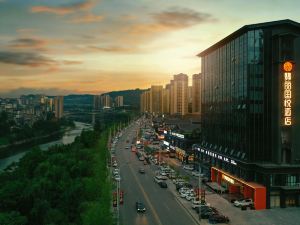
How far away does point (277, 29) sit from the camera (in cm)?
2688

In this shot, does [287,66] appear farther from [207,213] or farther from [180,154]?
[180,154]

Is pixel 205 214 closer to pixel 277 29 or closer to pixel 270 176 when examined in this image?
pixel 270 176

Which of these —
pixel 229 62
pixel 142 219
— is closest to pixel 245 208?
pixel 142 219

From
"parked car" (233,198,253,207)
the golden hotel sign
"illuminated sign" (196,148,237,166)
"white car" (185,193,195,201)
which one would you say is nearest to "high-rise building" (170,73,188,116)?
"illuminated sign" (196,148,237,166)

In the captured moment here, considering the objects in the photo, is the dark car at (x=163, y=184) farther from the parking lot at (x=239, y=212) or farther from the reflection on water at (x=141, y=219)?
the reflection on water at (x=141, y=219)

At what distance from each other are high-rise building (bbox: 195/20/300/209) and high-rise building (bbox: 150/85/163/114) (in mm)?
121938

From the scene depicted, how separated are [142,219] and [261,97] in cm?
1141

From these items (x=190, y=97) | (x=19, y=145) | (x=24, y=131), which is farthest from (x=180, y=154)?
(x=190, y=97)

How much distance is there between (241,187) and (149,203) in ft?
22.4

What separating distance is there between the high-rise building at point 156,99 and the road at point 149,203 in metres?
112

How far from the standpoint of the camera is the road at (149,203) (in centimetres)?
2255

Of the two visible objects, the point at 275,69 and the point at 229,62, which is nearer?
the point at 275,69

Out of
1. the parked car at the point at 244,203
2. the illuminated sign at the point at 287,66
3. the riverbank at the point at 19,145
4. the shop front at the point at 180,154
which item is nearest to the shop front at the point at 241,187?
the parked car at the point at 244,203

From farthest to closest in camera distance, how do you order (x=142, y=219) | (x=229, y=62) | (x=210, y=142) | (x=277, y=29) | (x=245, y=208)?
(x=210, y=142)
(x=229, y=62)
(x=277, y=29)
(x=245, y=208)
(x=142, y=219)
